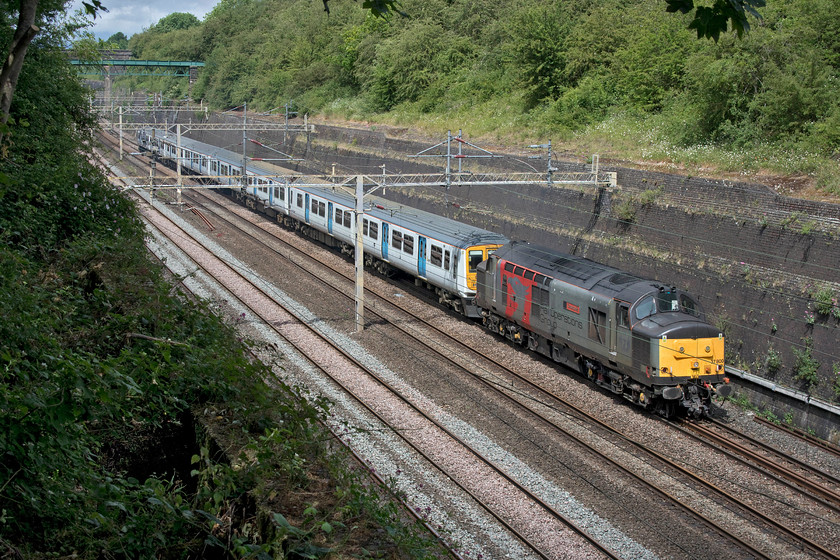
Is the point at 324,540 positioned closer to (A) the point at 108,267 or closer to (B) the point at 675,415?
(A) the point at 108,267

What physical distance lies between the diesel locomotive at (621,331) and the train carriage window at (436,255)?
362 cm

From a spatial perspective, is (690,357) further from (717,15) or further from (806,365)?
(717,15)

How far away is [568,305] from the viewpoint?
16641 mm

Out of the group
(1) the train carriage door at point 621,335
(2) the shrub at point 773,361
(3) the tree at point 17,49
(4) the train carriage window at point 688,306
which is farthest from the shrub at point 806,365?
(3) the tree at point 17,49

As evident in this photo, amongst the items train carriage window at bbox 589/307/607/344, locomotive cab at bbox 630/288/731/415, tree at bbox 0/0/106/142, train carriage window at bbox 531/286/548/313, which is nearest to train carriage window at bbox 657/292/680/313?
locomotive cab at bbox 630/288/731/415

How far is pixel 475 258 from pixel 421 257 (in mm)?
2527

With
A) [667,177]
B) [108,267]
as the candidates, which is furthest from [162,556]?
[667,177]

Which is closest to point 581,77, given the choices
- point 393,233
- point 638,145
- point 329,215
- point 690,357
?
point 638,145

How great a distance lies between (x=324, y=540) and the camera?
240 inches

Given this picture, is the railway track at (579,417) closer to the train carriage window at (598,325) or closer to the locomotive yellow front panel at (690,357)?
the train carriage window at (598,325)

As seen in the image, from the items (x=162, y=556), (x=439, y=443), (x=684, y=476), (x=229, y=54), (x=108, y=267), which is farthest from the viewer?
(x=229, y=54)

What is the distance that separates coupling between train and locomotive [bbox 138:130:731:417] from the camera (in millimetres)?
14703

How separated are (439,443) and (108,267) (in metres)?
6.36

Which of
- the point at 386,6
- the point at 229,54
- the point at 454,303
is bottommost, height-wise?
the point at 454,303
